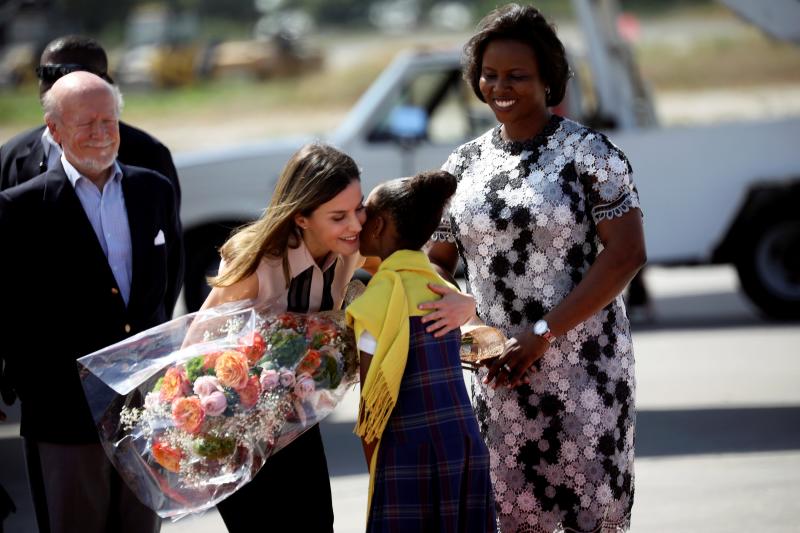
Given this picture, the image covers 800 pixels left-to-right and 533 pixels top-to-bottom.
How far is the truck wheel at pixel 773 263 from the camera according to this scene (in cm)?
1062

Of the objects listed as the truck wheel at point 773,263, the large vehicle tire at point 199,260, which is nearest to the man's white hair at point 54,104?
the large vehicle tire at point 199,260

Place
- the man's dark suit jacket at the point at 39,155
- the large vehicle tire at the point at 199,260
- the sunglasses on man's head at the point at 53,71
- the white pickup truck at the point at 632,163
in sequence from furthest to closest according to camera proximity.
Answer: the large vehicle tire at the point at 199,260, the white pickup truck at the point at 632,163, the sunglasses on man's head at the point at 53,71, the man's dark suit jacket at the point at 39,155

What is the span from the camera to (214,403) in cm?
346

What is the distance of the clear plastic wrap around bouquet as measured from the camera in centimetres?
351

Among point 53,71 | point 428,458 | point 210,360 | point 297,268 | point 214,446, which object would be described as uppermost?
point 53,71

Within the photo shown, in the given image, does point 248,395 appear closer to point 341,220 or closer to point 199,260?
point 341,220

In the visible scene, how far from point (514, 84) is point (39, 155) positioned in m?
2.02

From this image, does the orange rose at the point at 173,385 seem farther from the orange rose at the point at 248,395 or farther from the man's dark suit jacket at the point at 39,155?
the man's dark suit jacket at the point at 39,155

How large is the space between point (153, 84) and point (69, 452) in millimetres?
41594

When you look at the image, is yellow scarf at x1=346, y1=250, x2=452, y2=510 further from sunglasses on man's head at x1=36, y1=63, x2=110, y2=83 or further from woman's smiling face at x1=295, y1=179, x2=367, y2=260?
sunglasses on man's head at x1=36, y1=63, x2=110, y2=83

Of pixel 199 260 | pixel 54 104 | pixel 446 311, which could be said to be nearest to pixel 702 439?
pixel 446 311

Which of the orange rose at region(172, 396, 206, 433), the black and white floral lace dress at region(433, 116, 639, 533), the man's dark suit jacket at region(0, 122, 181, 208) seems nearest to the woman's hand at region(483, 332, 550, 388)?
the black and white floral lace dress at region(433, 116, 639, 533)

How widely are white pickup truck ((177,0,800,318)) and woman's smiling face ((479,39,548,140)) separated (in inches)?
261

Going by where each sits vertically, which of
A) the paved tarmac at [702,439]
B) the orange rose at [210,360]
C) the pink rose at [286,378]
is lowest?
the paved tarmac at [702,439]
